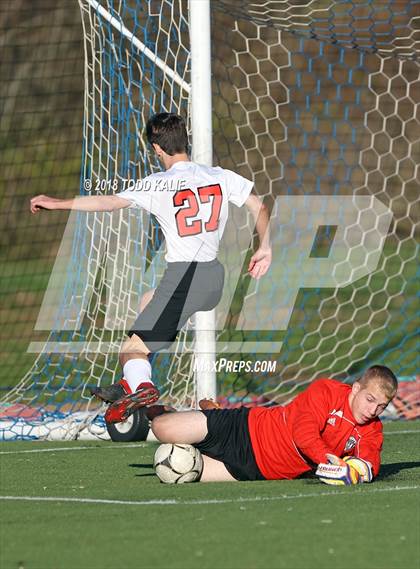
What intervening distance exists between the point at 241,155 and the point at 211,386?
13056mm

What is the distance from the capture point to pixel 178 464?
6.36 meters

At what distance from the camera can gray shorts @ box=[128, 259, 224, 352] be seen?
289 inches

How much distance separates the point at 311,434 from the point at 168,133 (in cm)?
229

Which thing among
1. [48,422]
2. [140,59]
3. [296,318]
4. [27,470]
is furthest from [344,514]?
[296,318]

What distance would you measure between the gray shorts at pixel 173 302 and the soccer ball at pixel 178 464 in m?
1.07

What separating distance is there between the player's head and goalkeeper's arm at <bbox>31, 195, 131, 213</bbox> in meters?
1.88

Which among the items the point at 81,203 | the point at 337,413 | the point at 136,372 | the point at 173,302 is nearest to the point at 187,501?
the point at 337,413

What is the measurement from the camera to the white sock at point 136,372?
23.6ft

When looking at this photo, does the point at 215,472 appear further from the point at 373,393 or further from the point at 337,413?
the point at 373,393

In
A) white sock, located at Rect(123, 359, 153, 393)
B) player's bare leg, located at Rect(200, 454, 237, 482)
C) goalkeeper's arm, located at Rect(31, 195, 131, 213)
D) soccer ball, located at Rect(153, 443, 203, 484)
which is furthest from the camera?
white sock, located at Rect(123, 359, 153, 393)

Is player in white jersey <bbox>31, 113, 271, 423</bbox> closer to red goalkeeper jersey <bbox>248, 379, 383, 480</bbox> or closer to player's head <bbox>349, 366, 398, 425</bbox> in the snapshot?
red goalkeeper jersey <bbox>248, 379, 383, 480</bbox>

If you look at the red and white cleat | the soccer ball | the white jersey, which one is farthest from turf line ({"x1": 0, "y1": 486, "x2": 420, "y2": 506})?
the white jersey

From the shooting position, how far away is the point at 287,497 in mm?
5719

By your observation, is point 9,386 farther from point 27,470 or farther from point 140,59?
point 27,470
